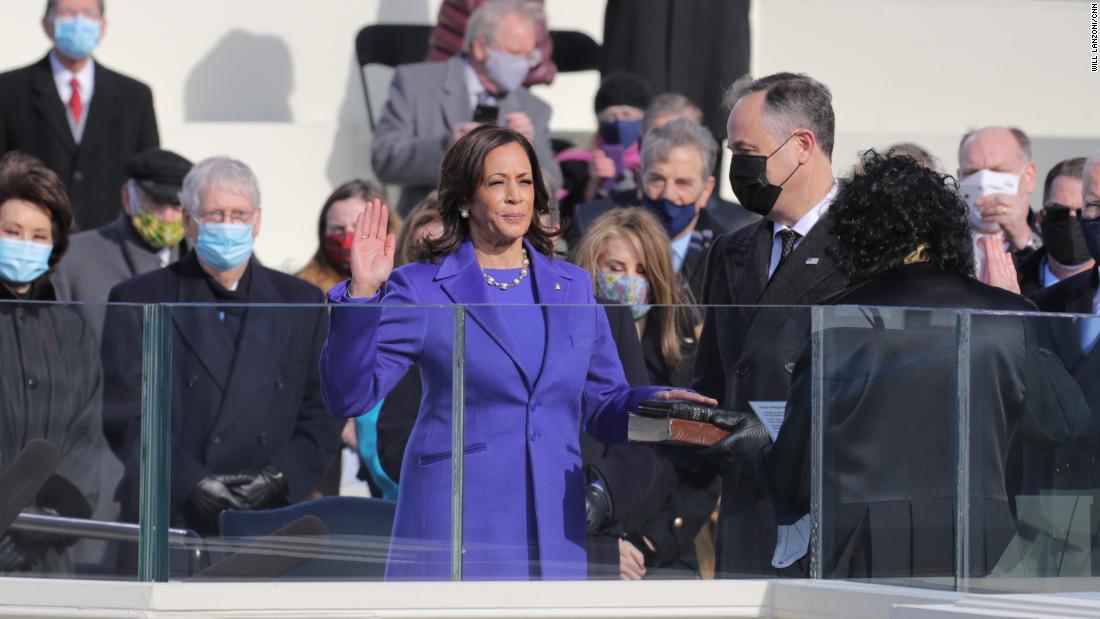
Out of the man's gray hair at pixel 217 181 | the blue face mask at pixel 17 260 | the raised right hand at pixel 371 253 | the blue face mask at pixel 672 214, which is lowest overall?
the blue face mask at pixel 17 260

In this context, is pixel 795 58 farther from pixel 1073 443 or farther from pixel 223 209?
pixel 1073 443

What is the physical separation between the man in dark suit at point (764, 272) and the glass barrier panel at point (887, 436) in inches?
3.7

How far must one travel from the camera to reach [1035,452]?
14.4 ft

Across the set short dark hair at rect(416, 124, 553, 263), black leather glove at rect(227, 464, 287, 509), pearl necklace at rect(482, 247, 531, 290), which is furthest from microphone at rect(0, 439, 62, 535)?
pearl necklace at rect(482, 247, 531, 290)

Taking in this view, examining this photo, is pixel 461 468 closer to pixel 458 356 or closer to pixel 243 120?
pixel 458 356

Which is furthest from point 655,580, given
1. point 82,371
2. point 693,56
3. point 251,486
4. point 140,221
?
point 693,56

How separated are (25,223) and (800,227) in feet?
8.83

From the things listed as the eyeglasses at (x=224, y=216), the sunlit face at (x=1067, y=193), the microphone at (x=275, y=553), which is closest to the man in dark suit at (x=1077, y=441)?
the microphone at (x=275, y=553)

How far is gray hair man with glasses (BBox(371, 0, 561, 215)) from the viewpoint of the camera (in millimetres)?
8289

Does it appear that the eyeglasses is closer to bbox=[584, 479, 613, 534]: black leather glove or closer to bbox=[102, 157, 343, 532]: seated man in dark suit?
bbox=[102, 157, 343, 532]: seated man in dark suit

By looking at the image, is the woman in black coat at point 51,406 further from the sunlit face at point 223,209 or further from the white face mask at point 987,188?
the white face mask at point 987,188

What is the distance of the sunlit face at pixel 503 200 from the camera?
4.55 m

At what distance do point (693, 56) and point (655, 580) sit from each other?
550cm

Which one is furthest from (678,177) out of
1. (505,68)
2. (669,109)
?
(505,68)
